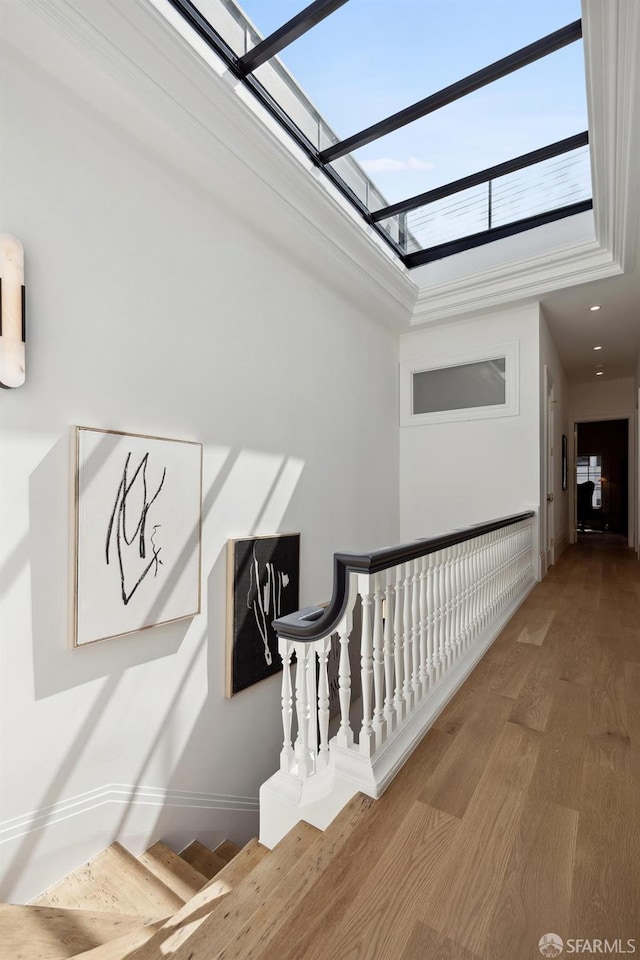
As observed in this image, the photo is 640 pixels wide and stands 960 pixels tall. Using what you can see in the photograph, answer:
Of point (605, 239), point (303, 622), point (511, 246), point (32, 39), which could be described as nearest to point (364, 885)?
point (303, 622)

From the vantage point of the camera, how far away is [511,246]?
444 centimetres

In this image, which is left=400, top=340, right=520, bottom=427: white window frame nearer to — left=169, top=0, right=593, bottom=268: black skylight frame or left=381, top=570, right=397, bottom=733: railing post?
left=169, top=0, right=593, bottom=268: black skylight frame

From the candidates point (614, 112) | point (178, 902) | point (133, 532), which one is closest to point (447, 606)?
point (133, 532)

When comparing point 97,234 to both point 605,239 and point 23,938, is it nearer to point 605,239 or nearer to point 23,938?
point 23,938

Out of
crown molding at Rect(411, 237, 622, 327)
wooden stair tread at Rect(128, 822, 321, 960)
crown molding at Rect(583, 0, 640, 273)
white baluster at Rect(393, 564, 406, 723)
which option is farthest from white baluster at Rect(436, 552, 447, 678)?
crown molding at Rect(411, 237, 622, 327)

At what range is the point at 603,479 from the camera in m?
10.7

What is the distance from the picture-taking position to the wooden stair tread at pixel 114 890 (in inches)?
81.9

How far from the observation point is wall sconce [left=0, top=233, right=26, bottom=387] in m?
1.92

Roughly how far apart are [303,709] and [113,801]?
132 centimetres

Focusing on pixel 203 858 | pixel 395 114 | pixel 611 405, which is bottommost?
pixel 203 858

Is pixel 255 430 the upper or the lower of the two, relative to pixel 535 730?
upper

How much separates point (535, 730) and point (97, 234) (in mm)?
3085

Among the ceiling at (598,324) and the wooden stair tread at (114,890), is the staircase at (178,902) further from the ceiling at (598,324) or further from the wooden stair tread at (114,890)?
the ceiling at (598,324)

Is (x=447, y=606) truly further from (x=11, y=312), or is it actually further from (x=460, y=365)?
(x=460, y=365)
